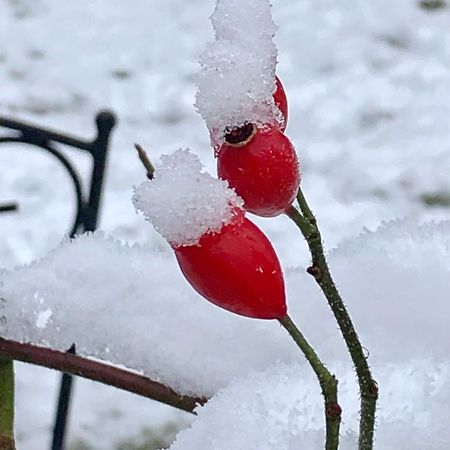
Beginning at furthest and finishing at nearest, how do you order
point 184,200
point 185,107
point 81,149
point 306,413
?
point 185,107 < point 81,149 < point 306,413 < point 184,200

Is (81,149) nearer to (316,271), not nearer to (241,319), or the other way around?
(241,319)

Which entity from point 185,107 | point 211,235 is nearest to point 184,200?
point 211,235

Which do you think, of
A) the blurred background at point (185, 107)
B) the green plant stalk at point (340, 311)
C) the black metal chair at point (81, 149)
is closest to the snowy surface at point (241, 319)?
the green plant stalk at point (340, 311)

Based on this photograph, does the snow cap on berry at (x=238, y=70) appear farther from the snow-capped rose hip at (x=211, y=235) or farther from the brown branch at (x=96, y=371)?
the brown branch at (x=96, y=371)

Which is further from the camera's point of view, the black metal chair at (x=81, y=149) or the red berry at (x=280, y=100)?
the black metal chair at (x=81, y=149)

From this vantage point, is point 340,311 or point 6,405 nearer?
point 340,311

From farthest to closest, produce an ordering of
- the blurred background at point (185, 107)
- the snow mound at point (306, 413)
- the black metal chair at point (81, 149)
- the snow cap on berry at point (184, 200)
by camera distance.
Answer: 1. the blurred background at point (185, 107)
2. the black metal chair at point (81, 149)
3. the snow mound at point (306, 413)
4. the snow cap on berry at point (184, 200)

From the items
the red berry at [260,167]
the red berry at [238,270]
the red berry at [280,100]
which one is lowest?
the red berry at [238,270]
